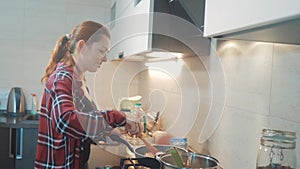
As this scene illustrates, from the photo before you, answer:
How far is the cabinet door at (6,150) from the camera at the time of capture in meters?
2.30

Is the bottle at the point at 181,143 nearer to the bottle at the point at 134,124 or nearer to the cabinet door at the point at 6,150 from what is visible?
the bottle at the point at 134,124

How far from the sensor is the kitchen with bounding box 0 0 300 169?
2.74 ft

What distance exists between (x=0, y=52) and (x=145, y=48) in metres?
1.89

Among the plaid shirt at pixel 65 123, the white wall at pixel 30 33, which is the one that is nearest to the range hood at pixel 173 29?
the plaid shirt at pixel 65 123

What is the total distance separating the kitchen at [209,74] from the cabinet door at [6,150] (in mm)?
499

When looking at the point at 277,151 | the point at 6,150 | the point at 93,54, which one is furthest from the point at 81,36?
the point at 6,150

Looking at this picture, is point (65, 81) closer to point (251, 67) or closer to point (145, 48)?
point (145, 48)

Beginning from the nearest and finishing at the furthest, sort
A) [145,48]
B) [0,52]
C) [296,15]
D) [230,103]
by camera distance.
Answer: [296,15] < [230,103] < [145,48] < [0,52]

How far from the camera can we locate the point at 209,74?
1.40 metres

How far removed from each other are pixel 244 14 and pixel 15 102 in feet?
8.13

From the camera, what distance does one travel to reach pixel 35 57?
2758 mm

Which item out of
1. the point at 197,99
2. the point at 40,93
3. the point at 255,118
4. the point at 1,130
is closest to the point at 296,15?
the point at 255,118

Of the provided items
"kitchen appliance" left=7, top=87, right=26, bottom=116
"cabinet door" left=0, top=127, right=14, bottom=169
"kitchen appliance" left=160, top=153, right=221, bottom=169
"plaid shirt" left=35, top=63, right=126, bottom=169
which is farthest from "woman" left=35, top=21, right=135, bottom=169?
"kitchen appliance" left=7, top=87, right=26, bottom=116

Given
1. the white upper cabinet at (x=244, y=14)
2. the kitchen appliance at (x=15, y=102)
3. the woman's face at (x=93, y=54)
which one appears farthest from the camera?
the kitchen appliance at (x=15, y=102)
